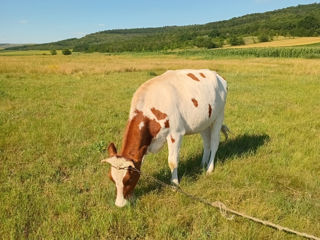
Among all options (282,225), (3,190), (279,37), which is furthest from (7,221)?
(279,37)

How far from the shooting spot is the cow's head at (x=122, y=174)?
4.01 m

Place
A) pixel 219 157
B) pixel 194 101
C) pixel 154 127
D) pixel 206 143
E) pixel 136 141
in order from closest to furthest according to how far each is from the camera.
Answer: pixel 136 141, pixel 154 127, pixel 194 101, pixel 206 143, pixel 219 157

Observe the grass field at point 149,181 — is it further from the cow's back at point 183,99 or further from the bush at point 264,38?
the bush at point 264,38

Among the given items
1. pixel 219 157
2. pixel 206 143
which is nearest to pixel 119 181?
pixel 206 143

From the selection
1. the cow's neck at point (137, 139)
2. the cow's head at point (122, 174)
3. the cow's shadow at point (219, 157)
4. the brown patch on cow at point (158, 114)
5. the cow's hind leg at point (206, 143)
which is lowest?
the cow's shadow at point (219, 157)

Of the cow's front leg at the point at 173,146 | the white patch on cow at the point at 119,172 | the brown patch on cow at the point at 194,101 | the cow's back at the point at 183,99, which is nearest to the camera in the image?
the white patch on cow at the point at 119,172

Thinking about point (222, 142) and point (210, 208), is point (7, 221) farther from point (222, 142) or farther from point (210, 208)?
point (222, 142)

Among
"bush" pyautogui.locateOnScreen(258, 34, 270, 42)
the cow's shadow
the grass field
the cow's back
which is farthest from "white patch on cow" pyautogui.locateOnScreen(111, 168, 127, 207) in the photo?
"bush" pyautogui.locateOnScreen(258, 34, 270, 42)

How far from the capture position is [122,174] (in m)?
4.08

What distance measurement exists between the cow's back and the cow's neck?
0.13m

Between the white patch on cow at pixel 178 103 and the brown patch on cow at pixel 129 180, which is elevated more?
the white patch on cow at pixel 178 103

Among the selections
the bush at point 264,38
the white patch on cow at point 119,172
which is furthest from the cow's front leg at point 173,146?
the bush at point 264,38

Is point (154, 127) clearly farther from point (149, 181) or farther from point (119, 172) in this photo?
point (149, 181)

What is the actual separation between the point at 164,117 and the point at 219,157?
2691mm
